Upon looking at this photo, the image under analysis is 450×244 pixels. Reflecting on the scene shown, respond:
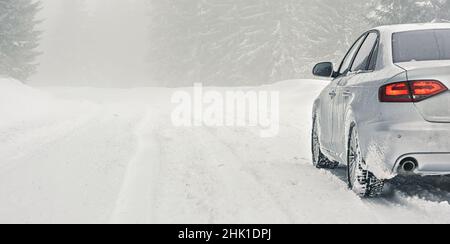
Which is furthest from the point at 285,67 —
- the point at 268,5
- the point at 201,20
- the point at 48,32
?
the point at 48,32

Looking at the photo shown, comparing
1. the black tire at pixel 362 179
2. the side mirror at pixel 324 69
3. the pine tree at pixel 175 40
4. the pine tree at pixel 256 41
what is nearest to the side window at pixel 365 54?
the side mirror at pixel 324 69

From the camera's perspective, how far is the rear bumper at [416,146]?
5062mm

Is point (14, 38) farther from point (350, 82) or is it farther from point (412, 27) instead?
point (412, 27)

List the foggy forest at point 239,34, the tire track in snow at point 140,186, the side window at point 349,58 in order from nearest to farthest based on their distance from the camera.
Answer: the tire track in snow at point 140,186 < the side window at point 349,58 < the foggy forest at point 239,34

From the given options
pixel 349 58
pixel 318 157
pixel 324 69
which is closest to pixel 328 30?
pixel 318 157

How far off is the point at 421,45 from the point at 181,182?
2873 mm

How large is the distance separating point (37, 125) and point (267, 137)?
16.4 feet

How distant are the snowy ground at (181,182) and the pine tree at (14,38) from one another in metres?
27.9

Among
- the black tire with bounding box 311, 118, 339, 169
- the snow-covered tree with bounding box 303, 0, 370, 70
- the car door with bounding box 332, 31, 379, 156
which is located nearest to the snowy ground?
the black tire with bounding box 311, 118, 339, 169

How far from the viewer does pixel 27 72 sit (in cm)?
4481

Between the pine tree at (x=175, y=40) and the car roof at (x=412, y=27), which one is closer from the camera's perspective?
the car roof at (x=412, y=27)

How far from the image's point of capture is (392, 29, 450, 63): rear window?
18.6 feet

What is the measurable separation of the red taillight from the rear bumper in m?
0.21

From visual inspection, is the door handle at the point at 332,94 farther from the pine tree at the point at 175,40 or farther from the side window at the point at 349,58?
the pine tree at the point at 175,40
